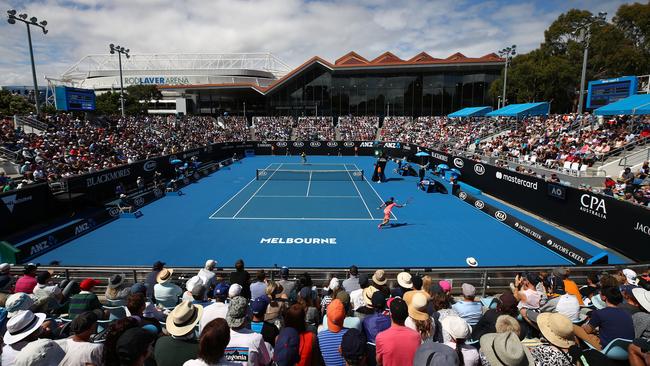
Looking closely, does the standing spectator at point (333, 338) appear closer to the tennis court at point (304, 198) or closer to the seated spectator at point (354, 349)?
the seated spectator at point (354, 349)

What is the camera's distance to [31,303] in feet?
19.7

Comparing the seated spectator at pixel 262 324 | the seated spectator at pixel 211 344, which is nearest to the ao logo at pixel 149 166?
the seated spectator at pixel 262 324

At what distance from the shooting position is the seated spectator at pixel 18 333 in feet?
13.6

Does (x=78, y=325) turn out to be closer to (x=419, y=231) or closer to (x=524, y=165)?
(x=419, y=231)

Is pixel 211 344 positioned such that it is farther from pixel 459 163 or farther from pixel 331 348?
pixel 459 163

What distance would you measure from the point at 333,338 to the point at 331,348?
126mm

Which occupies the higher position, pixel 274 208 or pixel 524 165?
pixel 524 165

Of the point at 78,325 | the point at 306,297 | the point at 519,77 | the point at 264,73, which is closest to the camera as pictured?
the point at 78,325

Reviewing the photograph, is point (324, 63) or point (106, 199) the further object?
point (324, 63)

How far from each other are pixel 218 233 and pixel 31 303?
11.7 meters

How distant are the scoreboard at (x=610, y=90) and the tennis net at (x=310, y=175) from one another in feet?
75.7

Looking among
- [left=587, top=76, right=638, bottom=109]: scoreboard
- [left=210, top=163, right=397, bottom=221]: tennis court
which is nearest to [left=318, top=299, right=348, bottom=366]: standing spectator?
[left=210, top=163, right=397, bottom=221]: tennis court

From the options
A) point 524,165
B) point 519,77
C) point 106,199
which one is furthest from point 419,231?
point 519,77

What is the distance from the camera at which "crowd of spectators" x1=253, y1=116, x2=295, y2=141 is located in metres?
63.9
